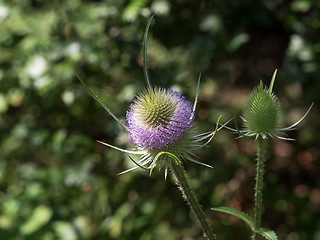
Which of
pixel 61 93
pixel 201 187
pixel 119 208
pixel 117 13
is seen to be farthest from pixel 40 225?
pixel 117 13

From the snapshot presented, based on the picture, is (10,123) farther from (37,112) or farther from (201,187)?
(201,187)

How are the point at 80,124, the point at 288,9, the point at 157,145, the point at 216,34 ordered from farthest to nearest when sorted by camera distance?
the point at 80,124 → the point at 288,9 → the point at 216,34 → the point at 157,145

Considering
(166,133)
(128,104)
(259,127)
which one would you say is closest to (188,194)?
(166,133)

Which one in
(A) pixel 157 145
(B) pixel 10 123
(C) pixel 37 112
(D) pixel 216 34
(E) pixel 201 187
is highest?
(B) pixel 10 123

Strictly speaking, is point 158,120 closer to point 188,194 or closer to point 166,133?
point 166,133

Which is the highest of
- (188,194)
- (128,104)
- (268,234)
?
(128,104)
